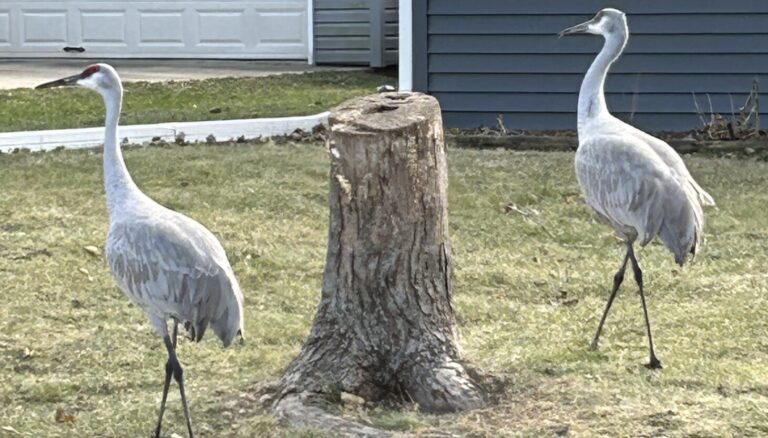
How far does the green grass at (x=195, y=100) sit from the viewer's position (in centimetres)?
1236

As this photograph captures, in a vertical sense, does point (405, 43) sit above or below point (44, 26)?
above

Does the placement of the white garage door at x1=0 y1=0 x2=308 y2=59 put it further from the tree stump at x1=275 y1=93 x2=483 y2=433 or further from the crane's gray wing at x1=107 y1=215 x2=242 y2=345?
the crane's gray wing at x1=107 y1=215 x2=242 y2=345

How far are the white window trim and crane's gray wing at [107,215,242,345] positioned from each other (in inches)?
274

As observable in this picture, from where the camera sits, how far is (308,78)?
1617 cm

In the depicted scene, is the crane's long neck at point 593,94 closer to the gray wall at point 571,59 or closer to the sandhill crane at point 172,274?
the sandhill crane at point 172,274

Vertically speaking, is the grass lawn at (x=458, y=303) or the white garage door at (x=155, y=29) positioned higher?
the white garage door at (x=155, y=29)

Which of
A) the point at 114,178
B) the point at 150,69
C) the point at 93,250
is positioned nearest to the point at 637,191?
the point at 114,178

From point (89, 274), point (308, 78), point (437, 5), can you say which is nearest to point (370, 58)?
point (308, 78)

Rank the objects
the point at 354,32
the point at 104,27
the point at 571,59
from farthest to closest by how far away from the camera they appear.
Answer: the point at 104,27 < the point at 354,32 < the point at 571,59

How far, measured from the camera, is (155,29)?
18891mm

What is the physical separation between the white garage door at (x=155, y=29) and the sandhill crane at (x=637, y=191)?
1197 centimetres

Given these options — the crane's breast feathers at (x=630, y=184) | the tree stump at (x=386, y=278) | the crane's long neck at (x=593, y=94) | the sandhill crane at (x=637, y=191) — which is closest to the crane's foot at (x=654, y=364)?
the sandhill crane at (x=637, y=191)

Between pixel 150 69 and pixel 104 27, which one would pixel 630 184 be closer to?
pixel 150 69

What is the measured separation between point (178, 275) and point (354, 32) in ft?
42.1
